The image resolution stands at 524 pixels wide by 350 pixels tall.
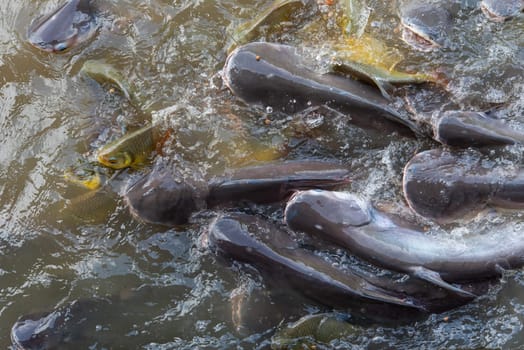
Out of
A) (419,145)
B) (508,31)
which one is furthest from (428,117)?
(508,31)

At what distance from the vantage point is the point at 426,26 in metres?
3.90

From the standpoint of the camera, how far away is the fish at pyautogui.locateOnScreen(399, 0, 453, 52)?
3.89 m

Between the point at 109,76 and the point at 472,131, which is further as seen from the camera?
the point at 109,76

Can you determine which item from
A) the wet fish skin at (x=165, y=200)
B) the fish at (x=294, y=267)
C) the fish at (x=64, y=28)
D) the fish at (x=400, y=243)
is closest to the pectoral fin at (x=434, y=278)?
the fish at (x=400, y=243)

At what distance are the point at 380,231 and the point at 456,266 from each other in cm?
45

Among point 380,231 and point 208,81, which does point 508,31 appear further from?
point 208,81

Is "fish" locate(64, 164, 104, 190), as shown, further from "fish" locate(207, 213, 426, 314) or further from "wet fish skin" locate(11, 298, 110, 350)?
"fish" locate(207, 213, 426, 314)

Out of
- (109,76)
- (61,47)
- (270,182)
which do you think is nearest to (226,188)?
(270,182)

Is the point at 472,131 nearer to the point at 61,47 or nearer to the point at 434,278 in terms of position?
the point at 434,278

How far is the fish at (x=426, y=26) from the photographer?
389 centimetres

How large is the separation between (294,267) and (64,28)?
7.80 ft

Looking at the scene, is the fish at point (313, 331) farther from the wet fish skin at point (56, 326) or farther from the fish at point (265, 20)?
the fish at point (265, 20)

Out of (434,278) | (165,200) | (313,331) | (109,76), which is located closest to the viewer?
(434,278)

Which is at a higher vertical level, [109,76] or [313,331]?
[109,76]
